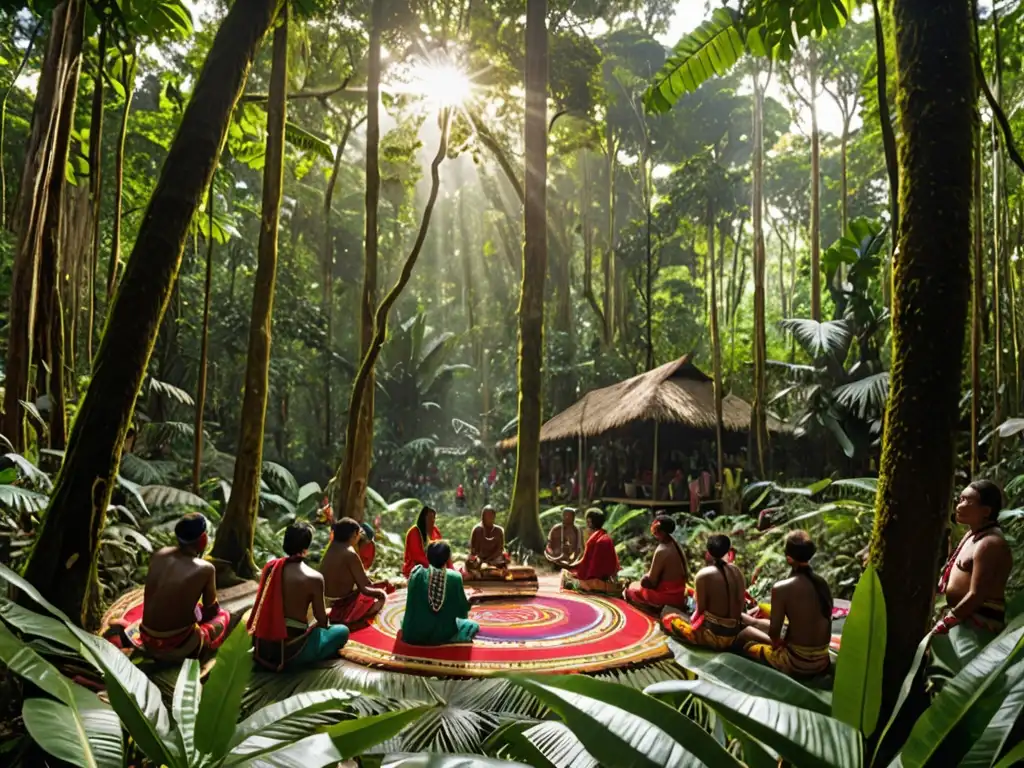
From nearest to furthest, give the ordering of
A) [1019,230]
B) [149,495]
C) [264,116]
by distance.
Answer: [1019,230] → [149,495] → [264,116]

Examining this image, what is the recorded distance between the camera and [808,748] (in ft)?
5.57

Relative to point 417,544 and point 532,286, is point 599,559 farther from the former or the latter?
point 532,286

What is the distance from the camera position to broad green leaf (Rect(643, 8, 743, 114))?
514 centimetres

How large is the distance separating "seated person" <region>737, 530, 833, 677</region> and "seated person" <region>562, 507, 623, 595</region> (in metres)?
2.82

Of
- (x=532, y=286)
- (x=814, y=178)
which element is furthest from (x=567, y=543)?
(x=814, y=178)

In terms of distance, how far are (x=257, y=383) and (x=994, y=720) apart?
22.5ft

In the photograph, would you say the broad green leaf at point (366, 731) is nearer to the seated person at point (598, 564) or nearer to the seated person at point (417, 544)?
the seated person at point (598, 564)

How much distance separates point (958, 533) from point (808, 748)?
5.29 metres

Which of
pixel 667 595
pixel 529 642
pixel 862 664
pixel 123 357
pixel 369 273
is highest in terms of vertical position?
pixel 369 273

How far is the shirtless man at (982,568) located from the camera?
320 centimetres

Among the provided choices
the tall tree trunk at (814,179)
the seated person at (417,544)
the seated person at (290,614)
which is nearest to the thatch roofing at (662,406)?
the tall tree trunk at (814,179)

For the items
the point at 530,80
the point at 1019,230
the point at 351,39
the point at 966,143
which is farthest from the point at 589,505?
the point at 966,143

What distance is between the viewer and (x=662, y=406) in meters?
12.6

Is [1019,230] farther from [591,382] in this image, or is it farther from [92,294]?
[591,382]
